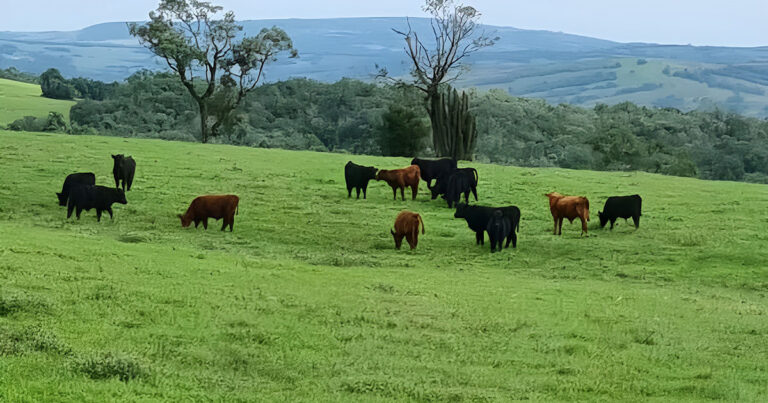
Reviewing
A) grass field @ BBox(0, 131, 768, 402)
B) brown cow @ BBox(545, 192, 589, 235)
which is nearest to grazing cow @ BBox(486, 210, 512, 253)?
grass field @ BBox(0, 131, 768, 402)

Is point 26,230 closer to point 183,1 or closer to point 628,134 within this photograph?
point 183,1

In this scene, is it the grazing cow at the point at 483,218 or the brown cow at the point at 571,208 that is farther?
the brown cow at the point at 571,208

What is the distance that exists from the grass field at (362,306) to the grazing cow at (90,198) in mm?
353

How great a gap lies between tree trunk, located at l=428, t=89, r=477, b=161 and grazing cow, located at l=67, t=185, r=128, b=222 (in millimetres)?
25736

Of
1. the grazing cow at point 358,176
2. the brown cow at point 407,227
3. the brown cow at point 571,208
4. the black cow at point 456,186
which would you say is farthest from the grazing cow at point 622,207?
the grazing cow at point 358,176

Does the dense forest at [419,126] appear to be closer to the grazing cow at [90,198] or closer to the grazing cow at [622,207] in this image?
the grazing cow at [90,198]

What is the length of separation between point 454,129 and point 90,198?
26839mm

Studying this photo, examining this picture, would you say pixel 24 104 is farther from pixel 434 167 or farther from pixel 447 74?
pixel 434 167

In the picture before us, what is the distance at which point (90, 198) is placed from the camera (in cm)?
1920

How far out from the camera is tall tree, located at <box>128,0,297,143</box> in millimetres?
47375

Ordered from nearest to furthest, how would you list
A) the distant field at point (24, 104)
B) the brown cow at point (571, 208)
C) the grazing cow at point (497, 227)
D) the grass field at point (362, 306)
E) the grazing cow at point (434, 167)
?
the grass field at point (362, 306)
the grazing cow at point (497, 227)
the brown cow at point (571, 208)
the grazing cow at point (434, 167)
the distant field at point (24, 104)

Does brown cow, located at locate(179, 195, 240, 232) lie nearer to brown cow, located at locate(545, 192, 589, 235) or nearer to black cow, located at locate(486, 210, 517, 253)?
black cow, located at locate(486, 210, 517, 253)

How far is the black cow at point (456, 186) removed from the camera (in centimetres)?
2423

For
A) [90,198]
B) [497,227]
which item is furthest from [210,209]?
[497,227]
